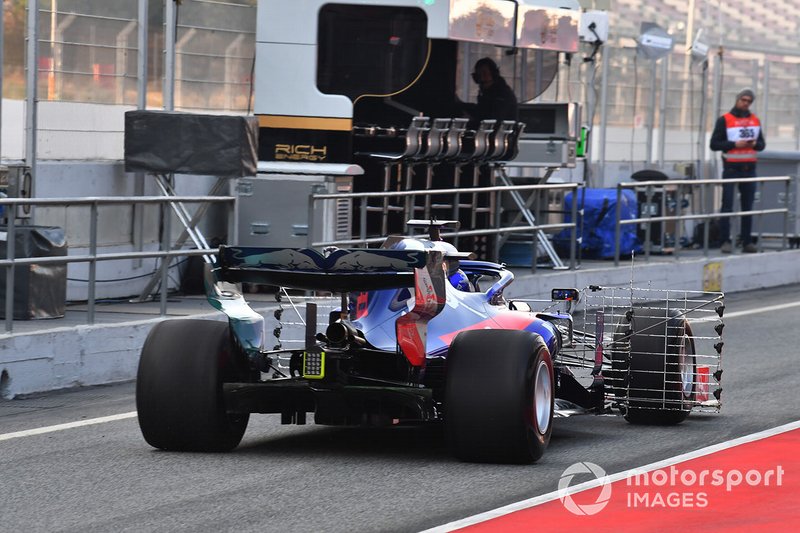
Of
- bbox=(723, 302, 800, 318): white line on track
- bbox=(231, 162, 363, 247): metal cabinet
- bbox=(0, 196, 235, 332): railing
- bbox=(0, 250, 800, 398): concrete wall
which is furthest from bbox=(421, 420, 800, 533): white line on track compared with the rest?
bbox=(723, 302, 800, 318): white line on track

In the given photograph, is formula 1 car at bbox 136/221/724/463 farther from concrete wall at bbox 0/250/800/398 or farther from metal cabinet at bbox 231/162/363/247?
metal cabinet at bbox 231/162/363/247

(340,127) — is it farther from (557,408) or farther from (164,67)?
(557,408)

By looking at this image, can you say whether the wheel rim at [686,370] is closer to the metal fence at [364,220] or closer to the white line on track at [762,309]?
the metal fence at [364,220]

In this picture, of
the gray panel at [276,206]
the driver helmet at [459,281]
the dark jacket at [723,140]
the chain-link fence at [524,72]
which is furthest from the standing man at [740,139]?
the driver helmet at [459,281]

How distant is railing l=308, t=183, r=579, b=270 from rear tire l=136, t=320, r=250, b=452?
4693 millimetres

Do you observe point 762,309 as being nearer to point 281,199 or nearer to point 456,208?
point 456,208

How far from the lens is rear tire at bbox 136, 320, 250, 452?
9742 mm

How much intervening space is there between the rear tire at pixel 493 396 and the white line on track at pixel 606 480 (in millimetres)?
497

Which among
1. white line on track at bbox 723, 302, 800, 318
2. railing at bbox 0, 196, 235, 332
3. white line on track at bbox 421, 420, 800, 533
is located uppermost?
railing at bbox 0, 196, 235, 332

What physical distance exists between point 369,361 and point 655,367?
6.98 feet

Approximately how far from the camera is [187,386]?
9.74m

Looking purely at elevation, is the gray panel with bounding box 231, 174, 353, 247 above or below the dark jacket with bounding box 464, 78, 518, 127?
below

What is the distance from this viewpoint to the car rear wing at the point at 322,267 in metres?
9.45

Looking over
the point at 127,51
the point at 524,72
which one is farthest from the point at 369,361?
the point at 524,72
